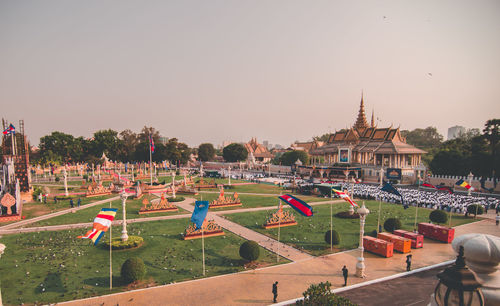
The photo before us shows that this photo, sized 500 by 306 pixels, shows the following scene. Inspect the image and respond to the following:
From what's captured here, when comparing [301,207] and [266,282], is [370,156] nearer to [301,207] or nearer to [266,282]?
[301,207]

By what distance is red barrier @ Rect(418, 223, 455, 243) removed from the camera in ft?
69.2

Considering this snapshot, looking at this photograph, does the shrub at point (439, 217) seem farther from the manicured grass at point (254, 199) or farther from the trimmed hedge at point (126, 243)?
the trimmed hedge at point (126, 243)

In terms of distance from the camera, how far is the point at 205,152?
122875 mm

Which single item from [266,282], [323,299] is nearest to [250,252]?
[266,282]

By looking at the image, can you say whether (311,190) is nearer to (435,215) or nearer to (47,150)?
(435,215)

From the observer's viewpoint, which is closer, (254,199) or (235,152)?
(254,199)

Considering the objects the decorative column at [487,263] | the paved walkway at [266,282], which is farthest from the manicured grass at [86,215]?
the decorative column at [487,263]

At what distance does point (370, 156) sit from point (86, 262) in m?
76.0

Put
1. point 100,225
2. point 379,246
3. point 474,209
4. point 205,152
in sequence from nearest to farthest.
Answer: point 100,225
point 379,246
point 474,209
point 205,152

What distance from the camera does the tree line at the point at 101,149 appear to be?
77500 mm

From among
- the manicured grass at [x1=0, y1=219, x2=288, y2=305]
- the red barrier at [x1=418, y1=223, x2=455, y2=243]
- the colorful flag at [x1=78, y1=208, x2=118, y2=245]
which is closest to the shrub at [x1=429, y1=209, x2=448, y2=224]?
the red barrier at [x1=418, y1=223, x2=455, y2=243]

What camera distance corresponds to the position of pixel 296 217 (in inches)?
1079

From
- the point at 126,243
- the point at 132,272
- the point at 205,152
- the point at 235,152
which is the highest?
the point at 205,152

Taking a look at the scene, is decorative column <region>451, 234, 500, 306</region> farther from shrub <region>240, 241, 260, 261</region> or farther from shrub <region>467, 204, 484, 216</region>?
shrub <region>467, 204, 484, 216</region>
